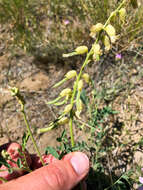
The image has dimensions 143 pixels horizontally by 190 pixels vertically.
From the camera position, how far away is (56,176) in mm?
1053

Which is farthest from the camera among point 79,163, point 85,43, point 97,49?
point 85,43

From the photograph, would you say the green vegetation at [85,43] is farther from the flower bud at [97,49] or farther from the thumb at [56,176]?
the flower bud at [97,49]

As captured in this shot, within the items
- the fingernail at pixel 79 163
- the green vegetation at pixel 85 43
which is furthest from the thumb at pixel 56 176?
the green vegetation at pixel 85 43

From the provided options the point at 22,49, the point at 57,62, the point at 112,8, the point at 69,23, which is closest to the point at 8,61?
the point at 22,49

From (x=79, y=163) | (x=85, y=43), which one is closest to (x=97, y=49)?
(x=79, y=163)

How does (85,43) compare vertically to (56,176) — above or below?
above

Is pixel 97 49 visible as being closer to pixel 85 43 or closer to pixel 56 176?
pixel 56 176

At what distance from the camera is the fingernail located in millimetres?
1146

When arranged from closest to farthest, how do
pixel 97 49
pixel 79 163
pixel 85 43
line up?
1. pixel 97 49
2. pixel 79 163
3. pixel 85 43

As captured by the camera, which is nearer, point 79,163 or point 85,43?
point 79,163

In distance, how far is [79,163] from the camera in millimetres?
1162

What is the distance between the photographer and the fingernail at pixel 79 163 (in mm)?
1146

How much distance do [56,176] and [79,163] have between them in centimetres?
17

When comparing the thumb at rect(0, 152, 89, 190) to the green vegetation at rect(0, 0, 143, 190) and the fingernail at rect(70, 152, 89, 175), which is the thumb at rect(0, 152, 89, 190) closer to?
the fingernail at rect(70, 152, 89, 175)
